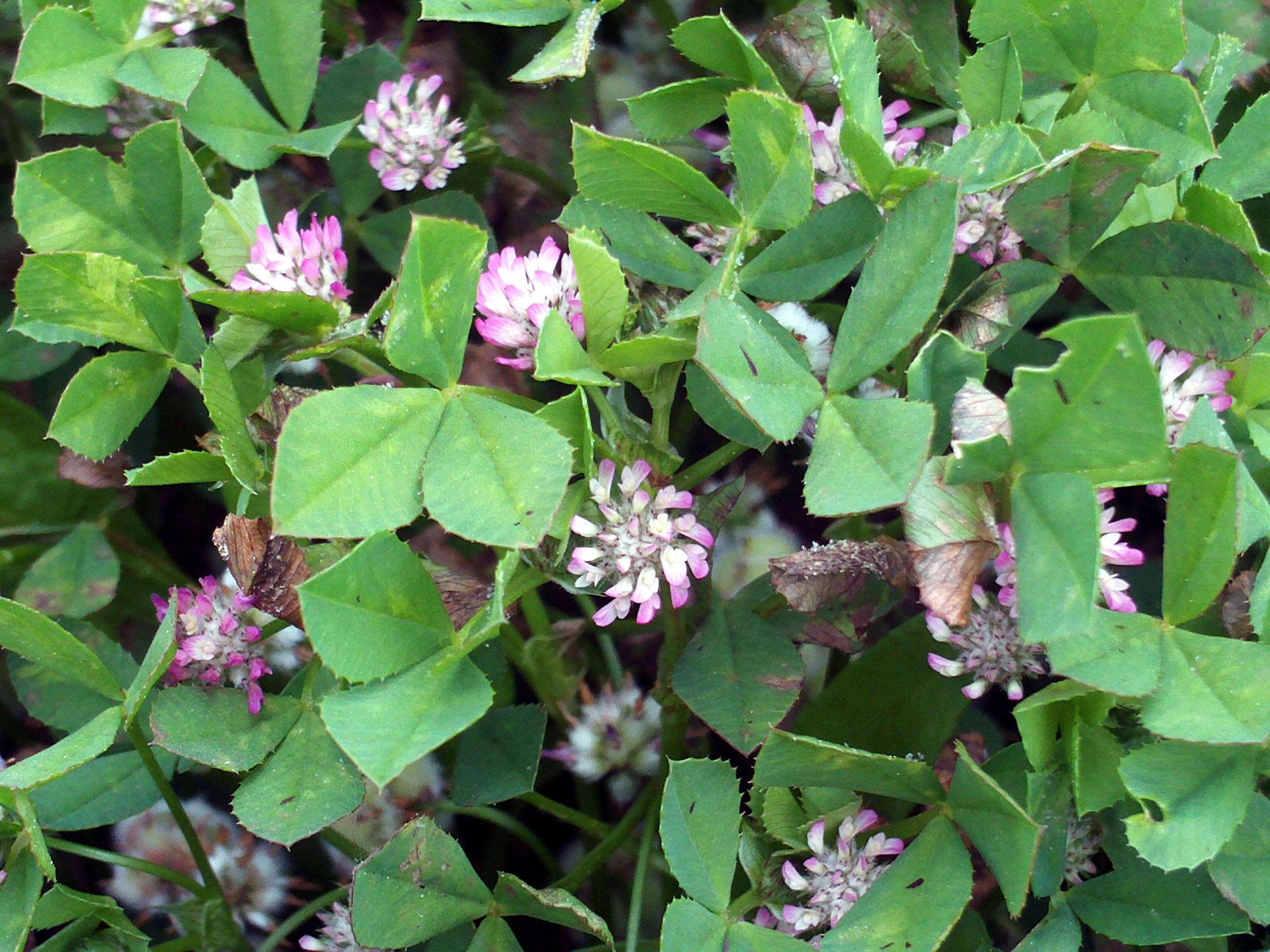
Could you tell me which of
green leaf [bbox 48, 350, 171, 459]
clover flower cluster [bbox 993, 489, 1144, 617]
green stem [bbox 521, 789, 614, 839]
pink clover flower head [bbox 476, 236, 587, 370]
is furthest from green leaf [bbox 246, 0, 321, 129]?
clover flower cluster [bbox 993, 489, 1144, 617]

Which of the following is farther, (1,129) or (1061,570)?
(1,129)

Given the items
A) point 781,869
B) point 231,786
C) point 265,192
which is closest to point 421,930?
point 781,869

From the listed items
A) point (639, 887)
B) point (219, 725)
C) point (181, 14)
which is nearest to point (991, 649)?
point (639, 887)

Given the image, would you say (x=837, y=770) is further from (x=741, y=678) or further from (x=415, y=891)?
(x=415, y=891)

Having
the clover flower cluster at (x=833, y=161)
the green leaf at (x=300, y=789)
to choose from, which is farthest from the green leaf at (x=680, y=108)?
the green leaf at (x=300, y=789)

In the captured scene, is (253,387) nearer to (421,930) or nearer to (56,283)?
(56,283)

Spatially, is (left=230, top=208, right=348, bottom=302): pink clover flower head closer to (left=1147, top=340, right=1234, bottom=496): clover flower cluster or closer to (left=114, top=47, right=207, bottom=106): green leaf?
(left=114, top=47, right=207, bottom=106): green leaf

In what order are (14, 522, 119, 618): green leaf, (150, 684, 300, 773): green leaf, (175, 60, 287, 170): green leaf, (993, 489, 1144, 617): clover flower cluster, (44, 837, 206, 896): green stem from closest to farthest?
(993, 489, 1144, 617): clover flower cluster
(150, 684, 300, 773): green leaf
(44, 837, 206, 896): green stem
(175, 60, 287, 170): green leaf
(14, 522, 119, 618): green leaf
